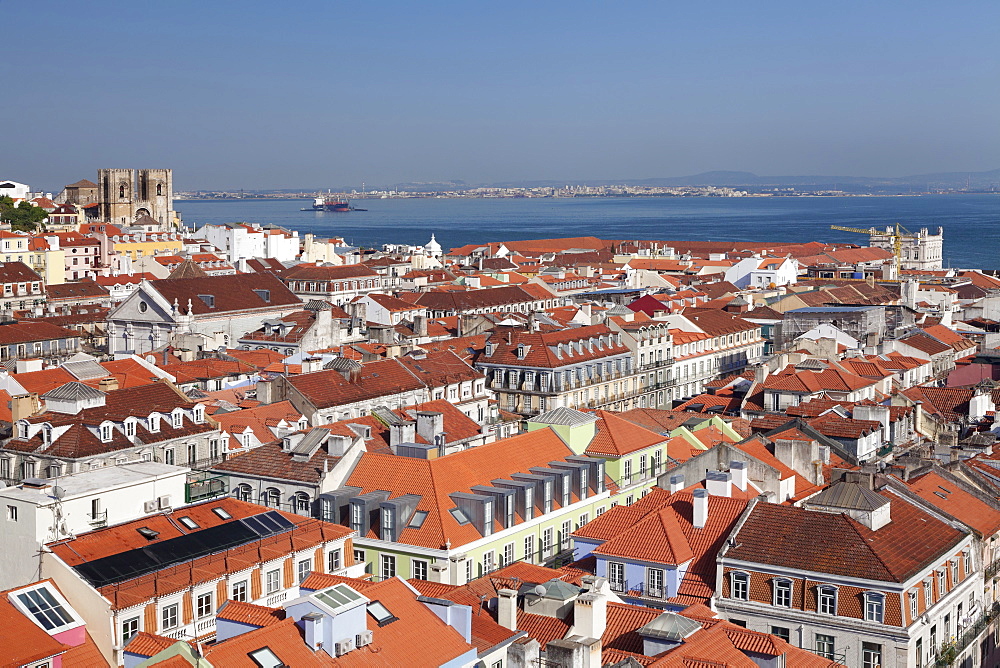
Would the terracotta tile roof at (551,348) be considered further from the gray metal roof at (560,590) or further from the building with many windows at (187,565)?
the gray metal roof at (560,590)

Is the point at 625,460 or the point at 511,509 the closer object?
the point at 511,509

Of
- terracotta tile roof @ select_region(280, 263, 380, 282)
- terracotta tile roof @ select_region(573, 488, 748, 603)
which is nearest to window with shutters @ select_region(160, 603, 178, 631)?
terracotta tile roof @ select_region(573, 488, 748, 603)

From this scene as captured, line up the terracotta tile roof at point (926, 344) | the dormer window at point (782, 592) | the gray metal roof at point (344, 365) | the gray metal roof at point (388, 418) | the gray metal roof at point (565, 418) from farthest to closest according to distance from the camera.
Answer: the terracotta tile roof at point (926, 344) < the gray metal roof at point (344, 365) < the gray metal roof at point (565, 418) < the gray metal roof at point (388, 418) < the dormer window at point (782, 592)

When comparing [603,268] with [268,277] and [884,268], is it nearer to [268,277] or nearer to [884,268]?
[884,268]

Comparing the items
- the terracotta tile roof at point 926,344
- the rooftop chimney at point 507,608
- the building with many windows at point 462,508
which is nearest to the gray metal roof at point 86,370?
the building with many windows at point 462,508

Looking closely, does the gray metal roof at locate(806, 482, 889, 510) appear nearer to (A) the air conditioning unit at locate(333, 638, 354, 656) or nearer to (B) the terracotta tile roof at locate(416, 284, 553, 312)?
(A) the air conditioning unit at locate(333, 638, 354, 656)

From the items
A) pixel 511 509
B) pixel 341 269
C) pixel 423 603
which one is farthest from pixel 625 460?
pixel 341 269


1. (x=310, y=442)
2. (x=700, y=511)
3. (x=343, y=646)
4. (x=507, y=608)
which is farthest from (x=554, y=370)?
(x=343, y=646)

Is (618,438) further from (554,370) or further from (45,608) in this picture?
(45,608)
